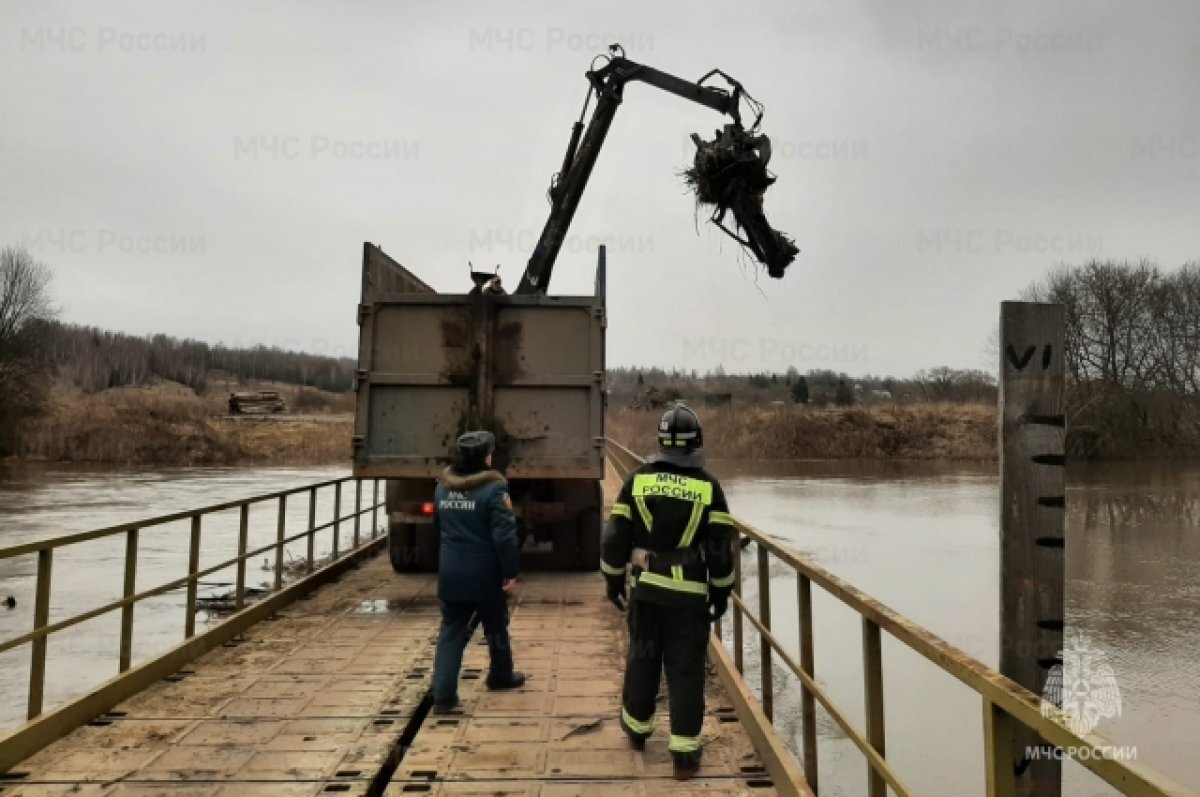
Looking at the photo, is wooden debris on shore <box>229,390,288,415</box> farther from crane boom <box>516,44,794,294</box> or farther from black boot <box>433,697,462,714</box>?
black boot <box>433,697,462,714</box>

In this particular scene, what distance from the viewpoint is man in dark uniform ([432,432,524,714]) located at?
4.56 m

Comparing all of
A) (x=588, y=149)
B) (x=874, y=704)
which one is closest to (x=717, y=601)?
(x=874, y=704)

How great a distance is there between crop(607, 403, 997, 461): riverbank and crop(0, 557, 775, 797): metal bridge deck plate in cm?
3848

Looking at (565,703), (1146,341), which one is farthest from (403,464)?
(1146,341)

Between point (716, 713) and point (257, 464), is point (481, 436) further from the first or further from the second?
point (257, 464)

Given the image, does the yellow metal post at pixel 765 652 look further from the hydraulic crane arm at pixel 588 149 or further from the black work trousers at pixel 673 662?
the hydraulic crane arm at pixel 588 149

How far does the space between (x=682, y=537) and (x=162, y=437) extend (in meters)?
44.2

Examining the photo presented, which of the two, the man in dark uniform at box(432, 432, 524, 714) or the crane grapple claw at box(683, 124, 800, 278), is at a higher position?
the crane grapple claw at box(683, 124, 800, 278)

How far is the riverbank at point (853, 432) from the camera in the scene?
46.2m

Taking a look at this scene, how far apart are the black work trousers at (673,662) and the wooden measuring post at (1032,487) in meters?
1.31

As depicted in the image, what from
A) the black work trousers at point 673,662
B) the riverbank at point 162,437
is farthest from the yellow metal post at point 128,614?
the riverbank at point 162,437

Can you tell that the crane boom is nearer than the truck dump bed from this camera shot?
No

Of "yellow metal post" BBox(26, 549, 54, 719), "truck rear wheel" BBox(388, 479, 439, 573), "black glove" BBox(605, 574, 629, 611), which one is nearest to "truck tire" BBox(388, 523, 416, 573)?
"truck rear wheel" BBox(388, 479, 439, 573)

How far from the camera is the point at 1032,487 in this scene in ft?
9.75
